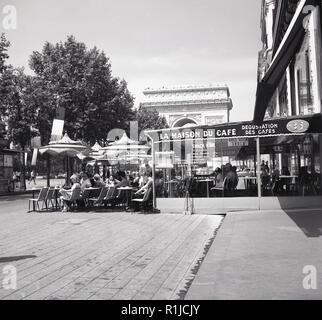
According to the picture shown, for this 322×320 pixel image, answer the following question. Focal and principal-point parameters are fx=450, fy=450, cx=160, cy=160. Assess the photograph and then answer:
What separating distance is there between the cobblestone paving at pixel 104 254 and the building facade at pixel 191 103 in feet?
210

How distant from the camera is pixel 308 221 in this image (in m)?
10.2

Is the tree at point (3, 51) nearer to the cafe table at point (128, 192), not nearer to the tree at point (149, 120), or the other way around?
the cafe table at point (128, 192)

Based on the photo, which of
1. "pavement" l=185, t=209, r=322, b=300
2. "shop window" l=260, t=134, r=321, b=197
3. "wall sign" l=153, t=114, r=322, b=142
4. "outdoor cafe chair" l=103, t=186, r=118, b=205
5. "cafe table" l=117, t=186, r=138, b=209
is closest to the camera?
"pavement" l=185, t=209, r=322, b=300

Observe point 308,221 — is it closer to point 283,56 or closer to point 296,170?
point 296,170

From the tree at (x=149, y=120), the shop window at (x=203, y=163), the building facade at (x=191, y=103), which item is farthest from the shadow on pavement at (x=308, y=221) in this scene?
the building facade at (x=191, y=103)

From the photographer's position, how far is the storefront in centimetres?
1313

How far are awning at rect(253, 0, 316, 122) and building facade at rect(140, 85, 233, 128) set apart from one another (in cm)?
6709

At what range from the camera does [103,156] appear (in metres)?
19.1

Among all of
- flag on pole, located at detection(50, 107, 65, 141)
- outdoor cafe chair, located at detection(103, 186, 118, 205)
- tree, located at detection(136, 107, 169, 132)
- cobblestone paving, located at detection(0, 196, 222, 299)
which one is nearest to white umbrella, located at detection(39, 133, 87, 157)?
outdoor cafe chair, located at detection(103, 186, 118, 205)

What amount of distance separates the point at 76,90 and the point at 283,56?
80.3 feet

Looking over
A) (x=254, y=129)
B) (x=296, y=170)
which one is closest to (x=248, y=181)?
(x=296, y=170)

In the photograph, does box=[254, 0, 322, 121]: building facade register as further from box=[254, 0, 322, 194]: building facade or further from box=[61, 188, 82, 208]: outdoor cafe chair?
box=[61, 188, 82, 208]: outdoor cafe chair

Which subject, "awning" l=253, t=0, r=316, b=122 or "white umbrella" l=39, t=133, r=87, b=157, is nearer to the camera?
"awning" l=253, t=0, r=316, b=122

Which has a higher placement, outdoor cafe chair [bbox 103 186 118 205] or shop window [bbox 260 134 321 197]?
shop window [bbox 260 134 321 197]
